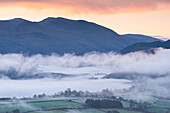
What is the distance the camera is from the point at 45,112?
178 metres

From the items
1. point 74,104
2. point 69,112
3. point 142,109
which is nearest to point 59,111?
point 69,112

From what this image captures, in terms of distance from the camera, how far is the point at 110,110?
620 feet

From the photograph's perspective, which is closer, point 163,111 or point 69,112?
point 69,112

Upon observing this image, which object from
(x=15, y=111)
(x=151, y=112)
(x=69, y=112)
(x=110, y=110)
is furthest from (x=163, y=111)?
(x=15, y=111)

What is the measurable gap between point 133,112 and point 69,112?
23.4m

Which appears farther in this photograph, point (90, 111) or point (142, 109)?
point (142, 109)

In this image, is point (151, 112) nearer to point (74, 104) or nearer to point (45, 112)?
point (74, 104)

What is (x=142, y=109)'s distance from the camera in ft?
649

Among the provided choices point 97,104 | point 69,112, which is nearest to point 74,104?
point 97,104

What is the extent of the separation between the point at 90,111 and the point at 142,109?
22.4m

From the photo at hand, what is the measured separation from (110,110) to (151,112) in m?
16.6

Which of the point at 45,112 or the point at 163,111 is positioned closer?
the point at 45,112

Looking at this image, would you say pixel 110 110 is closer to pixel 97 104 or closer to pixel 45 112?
pixel 97 104

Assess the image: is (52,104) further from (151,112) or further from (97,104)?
(151,112)
